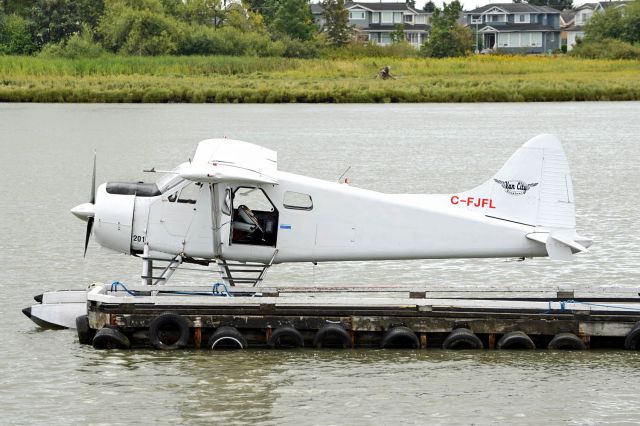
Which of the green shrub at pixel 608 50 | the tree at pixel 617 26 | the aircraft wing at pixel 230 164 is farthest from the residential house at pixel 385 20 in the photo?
the aircraft wing at pixel 230 164

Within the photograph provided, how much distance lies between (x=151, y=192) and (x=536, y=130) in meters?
34.5

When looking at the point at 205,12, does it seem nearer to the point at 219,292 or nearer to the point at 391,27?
the point at 391,27

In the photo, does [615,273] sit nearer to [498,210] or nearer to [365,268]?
[365,268]

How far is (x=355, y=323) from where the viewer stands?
1234 centimetres

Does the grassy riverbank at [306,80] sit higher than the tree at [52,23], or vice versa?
the tree at [52,23]

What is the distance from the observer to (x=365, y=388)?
11156 mm

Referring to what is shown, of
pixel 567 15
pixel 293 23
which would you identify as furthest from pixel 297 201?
pixel 567 15

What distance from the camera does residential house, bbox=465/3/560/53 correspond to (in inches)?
5138

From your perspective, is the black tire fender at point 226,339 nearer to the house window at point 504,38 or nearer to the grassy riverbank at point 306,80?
the grassy riverbank at point 306,80

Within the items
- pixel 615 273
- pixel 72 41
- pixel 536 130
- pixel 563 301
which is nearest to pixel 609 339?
pixel 563 301

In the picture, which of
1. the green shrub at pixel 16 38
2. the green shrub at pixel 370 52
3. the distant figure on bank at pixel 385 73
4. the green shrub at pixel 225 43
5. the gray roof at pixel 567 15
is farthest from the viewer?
the gray roof at pixel 567 15

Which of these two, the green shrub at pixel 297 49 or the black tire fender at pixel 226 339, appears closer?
the black tire fender at pixel 226 339

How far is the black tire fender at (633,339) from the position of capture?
40.3 ft

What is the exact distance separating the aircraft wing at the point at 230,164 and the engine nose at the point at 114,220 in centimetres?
78
